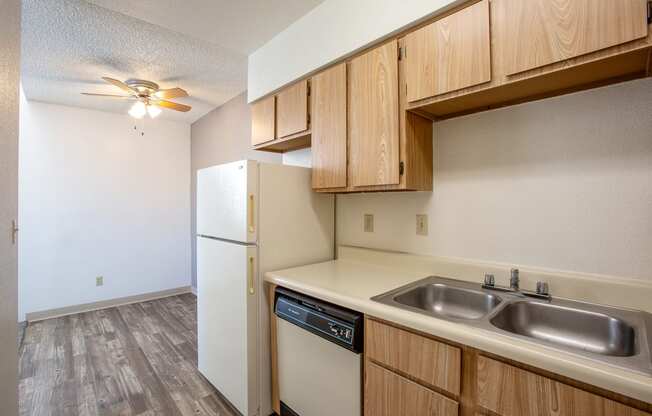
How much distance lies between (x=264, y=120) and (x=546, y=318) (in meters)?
2.11

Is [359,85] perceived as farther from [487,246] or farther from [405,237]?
[487,246]

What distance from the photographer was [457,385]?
3.18 feet

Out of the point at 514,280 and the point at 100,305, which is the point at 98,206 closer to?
the point at 100,305

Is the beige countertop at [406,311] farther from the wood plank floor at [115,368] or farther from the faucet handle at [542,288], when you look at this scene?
the wood plank floor at [115,368]

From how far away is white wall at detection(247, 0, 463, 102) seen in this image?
145 cm

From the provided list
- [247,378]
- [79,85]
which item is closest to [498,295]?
[247,378]

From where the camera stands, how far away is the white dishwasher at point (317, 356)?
129 cm

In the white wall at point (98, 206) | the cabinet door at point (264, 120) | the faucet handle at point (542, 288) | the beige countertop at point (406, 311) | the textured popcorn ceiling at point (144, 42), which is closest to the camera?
the beige countertop at point (406, 311)

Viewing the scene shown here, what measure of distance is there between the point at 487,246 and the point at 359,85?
107 centimetres

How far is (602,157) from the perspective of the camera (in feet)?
3.91

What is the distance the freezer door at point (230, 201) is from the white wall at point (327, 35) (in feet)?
2.51

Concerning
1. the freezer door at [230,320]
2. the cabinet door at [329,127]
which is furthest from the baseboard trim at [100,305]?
the cabinet door at [329,127]

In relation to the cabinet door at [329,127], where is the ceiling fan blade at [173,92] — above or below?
above

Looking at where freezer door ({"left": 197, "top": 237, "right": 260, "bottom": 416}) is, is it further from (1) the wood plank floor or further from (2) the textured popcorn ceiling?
(2) the textured popcorn ceiling
